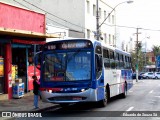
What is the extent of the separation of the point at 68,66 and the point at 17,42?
718 centimetres

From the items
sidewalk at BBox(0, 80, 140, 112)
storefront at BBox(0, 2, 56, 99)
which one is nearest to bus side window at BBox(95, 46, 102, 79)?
sidewalk at BBox(0, 80, 140, 112)

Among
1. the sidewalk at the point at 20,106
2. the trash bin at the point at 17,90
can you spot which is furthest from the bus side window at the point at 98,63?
the trash bin at the point at 17,90

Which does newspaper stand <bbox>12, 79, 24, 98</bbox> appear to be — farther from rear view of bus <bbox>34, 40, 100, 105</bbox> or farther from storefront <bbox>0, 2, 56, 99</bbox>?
rear view of bus <bbox>34, 40, 100, 105</bbox>

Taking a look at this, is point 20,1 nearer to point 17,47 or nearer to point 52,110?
point 17,47

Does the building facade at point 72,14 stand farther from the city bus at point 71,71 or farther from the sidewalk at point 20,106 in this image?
the city bus at point 71,71

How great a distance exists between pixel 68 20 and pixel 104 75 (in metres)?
26.1

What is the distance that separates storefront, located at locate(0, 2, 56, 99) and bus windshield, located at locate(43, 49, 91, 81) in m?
3.76

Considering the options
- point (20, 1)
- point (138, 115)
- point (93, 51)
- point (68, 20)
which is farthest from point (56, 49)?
point (68, 20)

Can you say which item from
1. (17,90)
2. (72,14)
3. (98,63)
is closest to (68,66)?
(98,63)

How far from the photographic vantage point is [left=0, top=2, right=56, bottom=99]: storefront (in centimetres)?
2019

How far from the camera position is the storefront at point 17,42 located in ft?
66.2

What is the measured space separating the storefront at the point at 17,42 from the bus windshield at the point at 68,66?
148 inches

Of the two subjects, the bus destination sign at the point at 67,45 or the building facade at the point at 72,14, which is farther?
→ the building facade at the point at 72,14

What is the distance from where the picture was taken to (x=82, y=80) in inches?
589
